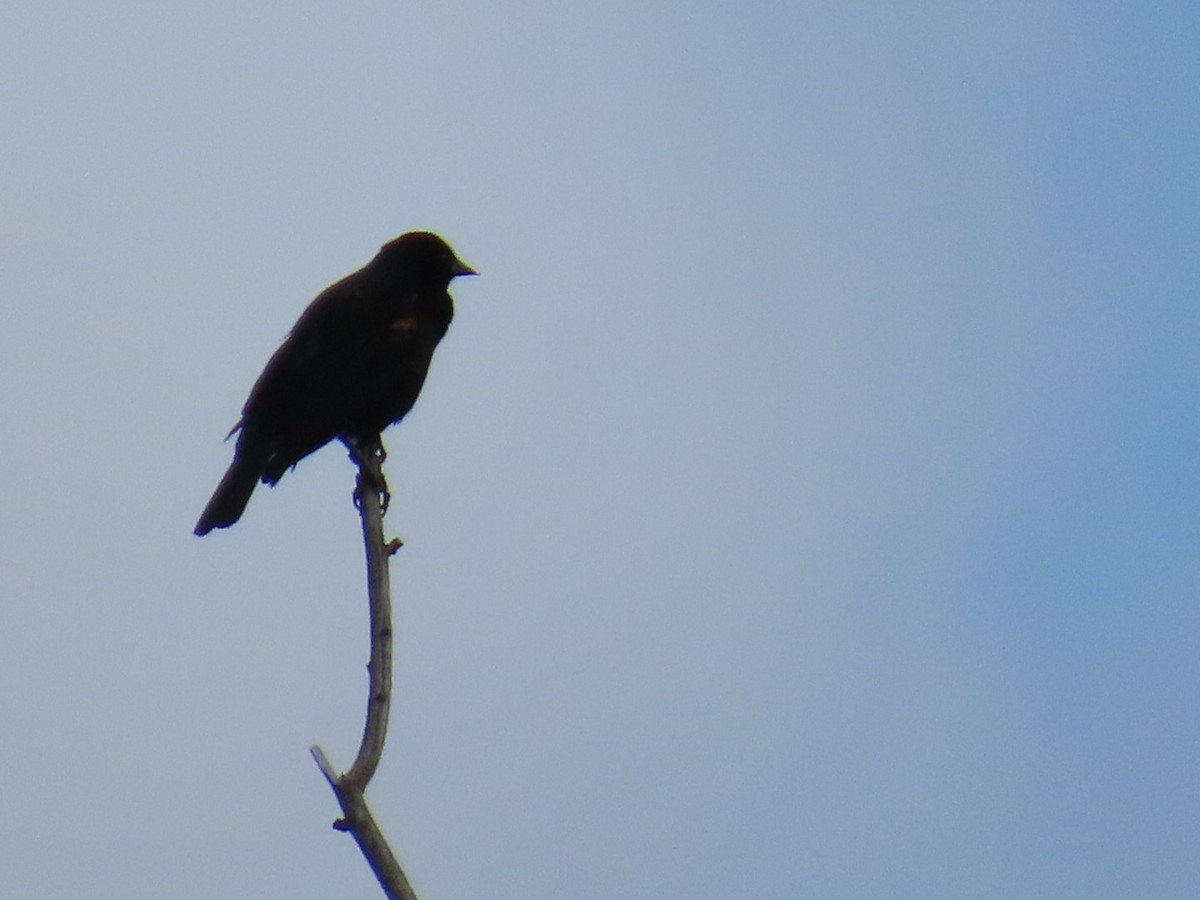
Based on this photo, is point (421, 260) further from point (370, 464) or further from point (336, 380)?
point (370, 464)

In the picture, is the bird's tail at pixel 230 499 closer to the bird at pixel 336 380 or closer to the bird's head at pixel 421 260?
the bird at pixel 336 380

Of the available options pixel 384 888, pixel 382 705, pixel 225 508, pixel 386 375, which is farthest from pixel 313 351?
pixel 384 888

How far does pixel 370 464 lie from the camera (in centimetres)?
726

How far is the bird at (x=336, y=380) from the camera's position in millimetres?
7906

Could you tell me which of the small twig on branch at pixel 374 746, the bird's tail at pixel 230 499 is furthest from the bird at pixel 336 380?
the small twig on branch at pixel 374 746

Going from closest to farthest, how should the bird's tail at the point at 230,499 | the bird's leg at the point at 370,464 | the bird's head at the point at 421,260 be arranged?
the bird's leg at the point at 370,464 → the bird's tail at the point at 230,499 → the bird's head at the point at 421,260

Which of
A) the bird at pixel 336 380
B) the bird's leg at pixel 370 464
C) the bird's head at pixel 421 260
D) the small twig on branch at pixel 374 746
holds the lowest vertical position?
the small twig on branch at pixel 374 746

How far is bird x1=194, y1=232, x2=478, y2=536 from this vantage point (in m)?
7.91

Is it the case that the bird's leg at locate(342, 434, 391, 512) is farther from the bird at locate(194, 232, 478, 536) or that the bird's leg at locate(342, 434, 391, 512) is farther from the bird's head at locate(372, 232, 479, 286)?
the bird's head at locate(372, 232, 479, 286)

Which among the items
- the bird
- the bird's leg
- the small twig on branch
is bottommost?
the small twig on branch

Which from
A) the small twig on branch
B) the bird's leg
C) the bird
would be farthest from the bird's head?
the small twig on branch

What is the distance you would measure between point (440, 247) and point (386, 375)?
1.23m

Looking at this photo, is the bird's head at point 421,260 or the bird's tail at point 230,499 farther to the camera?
the bird's head at point 421,260

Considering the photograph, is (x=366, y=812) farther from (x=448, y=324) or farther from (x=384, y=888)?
(x=448, y=324)
